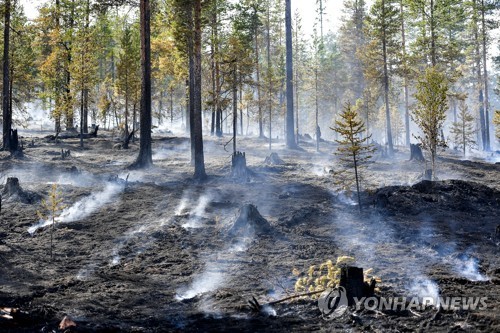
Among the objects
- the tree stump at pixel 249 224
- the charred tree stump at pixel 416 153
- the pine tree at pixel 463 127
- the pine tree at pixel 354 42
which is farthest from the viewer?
the pine tree at pixel 354 42

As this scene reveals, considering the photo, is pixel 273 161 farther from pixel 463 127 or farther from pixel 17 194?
pixel 463 127

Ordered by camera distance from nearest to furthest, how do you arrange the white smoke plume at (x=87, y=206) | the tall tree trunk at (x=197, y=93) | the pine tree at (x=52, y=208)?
the pine tree at (x=52, y=208), the white smoke plume at (x=87, y=206), the tall tree trunk at (x=197, y=93)

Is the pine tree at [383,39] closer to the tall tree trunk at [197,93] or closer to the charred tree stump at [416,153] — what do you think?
the charred tree stump at [416,153]

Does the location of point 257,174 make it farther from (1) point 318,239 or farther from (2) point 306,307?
(2) point 306,307

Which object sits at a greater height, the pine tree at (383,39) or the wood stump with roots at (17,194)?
the pine tree at (383,39)

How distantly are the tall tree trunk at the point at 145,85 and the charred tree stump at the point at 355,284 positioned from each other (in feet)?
49.9

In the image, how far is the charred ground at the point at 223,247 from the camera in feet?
23.6

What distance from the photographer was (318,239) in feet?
39.8

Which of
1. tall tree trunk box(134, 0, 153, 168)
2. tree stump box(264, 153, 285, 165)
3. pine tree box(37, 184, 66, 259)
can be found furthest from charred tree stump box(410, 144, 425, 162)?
pine tree box(37, 184, 66, 259)

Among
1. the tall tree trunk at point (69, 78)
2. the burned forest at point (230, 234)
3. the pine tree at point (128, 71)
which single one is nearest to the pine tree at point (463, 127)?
the burned forest at point (230, 234)

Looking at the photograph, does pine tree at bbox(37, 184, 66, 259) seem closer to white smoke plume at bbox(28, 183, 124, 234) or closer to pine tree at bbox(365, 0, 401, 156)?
white smoke plume at bbox(28, 183, 124, 234)

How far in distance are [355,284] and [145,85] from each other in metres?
15.9

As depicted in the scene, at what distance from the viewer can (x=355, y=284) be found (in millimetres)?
7484

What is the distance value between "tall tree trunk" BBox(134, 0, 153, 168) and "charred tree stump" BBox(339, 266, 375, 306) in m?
15.2
